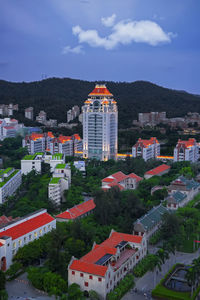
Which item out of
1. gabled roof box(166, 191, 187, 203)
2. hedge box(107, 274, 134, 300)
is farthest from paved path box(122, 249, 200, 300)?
gabled roof box(166, 191, 187, 203)

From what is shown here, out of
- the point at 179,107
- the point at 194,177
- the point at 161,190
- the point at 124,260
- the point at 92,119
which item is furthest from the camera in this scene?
the point at 179,107

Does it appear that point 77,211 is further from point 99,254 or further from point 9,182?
point 9,182

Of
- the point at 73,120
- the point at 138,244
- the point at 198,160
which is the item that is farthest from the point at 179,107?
the point at 138,244

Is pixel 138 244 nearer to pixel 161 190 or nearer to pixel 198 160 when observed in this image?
pixel 161 190

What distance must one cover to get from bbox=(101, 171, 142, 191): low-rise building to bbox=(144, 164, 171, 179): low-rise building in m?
1.11

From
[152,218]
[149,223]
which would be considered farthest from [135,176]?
[149,223]

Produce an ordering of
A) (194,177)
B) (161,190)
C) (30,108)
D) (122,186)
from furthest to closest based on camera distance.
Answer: (30,108), (194,177), (122,186), (161,190)

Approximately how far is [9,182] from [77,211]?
5951 mm

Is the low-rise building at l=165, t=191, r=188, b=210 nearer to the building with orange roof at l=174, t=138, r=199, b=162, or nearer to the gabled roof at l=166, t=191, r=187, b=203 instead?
the gabled roof at l=166, t=191, r=187, b=203

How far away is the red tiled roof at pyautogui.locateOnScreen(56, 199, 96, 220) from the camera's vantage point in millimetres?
19828

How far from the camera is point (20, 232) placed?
16328mm

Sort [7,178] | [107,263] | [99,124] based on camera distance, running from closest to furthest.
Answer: [107,263] → [7,178] → [99,124]

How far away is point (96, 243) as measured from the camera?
1706 cm

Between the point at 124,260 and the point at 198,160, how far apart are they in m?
21.9
